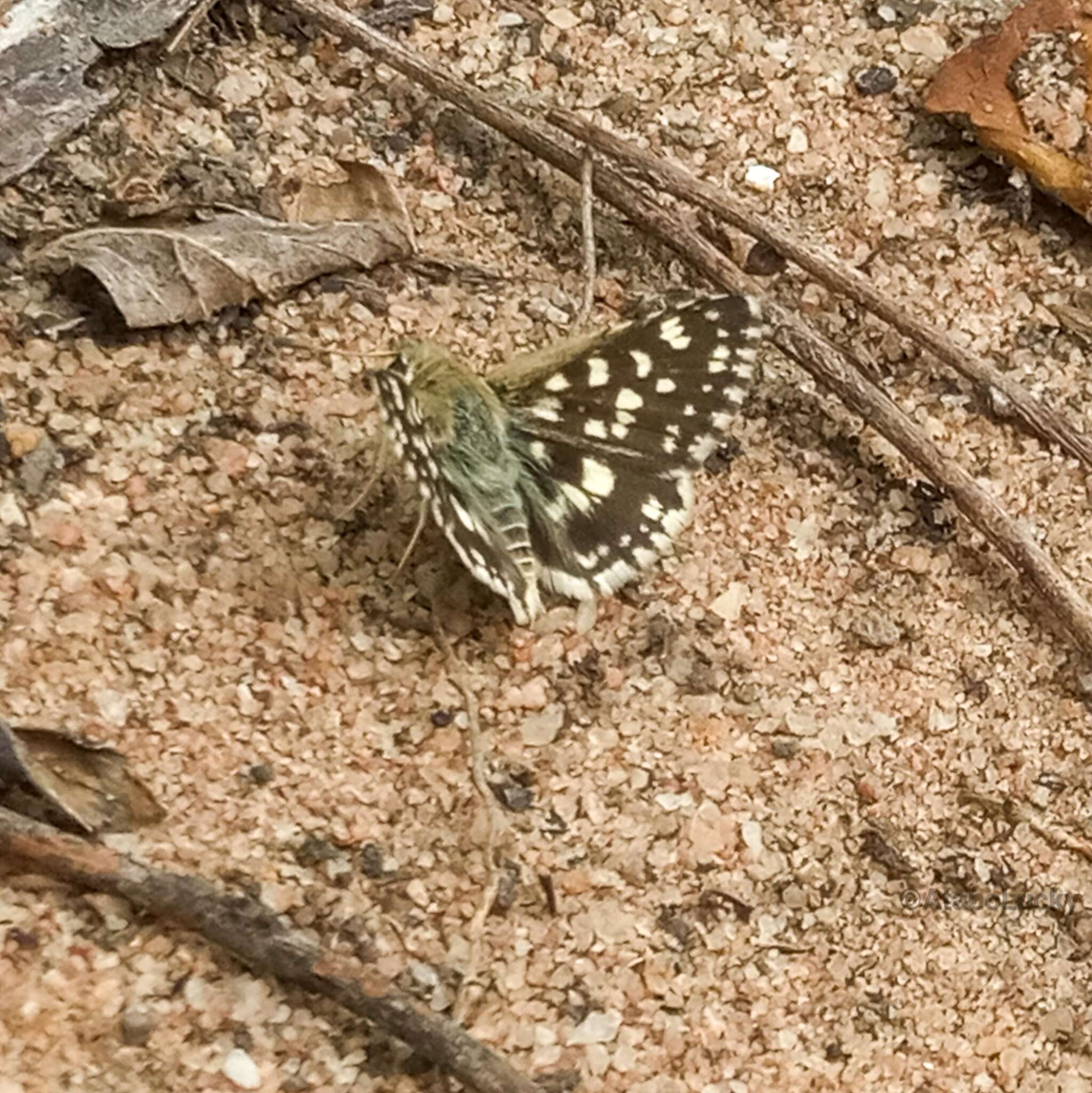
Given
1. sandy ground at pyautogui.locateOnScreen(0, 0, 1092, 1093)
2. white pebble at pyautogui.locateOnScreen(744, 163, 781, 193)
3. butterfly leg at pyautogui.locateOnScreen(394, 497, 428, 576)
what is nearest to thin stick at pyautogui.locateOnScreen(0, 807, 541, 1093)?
sandy ground at pyautogui.locateOnScreen(0, 0, 1092, 1093)

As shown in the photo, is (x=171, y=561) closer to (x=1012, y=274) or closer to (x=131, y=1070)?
(x=131, y=1070)

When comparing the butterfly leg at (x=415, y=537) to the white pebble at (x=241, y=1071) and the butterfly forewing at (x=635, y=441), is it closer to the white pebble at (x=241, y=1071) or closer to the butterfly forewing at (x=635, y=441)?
the butterfly forewing at (x=635, y=441)

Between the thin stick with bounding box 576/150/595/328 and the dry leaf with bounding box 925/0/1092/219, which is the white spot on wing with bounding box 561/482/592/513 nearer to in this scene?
the thin stick with bounding box 576/150/595/328

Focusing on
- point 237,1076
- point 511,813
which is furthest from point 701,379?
point 237,1076

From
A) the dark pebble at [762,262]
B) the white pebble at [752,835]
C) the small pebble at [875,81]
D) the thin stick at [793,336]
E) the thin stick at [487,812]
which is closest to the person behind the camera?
the thin stick at [487,812]

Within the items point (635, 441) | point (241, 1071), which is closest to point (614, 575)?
point (635, 441)

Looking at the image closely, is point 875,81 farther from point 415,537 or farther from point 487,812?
point 487,812

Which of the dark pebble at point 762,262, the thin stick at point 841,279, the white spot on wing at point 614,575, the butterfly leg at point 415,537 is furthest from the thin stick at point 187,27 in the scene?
the white spot on wing at point 614,575
